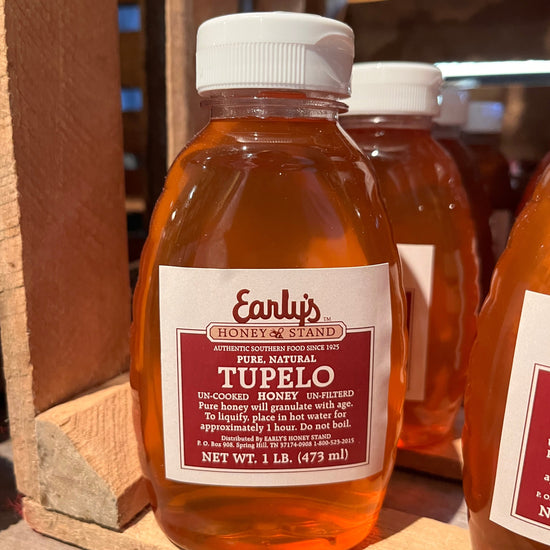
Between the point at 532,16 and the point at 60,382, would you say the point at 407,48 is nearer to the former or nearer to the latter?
the point at 532,16

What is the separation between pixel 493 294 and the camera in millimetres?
342

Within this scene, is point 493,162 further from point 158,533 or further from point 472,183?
point 158,533

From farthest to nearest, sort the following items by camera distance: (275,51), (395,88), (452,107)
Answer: (452,107), (395,88), (275,51)

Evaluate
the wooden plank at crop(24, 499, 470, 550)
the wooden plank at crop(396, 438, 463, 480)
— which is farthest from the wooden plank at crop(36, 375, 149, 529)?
the wooden plank at crop(396, 438, 463, 480)

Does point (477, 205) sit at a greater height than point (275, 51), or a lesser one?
lesser

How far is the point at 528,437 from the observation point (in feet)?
1.05

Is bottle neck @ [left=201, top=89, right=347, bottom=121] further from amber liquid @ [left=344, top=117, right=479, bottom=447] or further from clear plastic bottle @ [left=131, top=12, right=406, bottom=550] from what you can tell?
amber liquid @ [left=344, top=117, right=479, bottom=447]

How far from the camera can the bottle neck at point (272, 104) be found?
1.11 ft

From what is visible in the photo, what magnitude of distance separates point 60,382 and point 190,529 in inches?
5.3

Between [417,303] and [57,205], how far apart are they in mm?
262

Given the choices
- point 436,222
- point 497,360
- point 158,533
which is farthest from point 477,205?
point 158,533

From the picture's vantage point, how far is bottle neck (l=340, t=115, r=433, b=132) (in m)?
0.45

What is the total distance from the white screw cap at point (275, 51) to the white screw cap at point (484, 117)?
330 millimetres

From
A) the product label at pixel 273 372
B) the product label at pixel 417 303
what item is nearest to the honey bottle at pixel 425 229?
the product label at pixel 417 303
